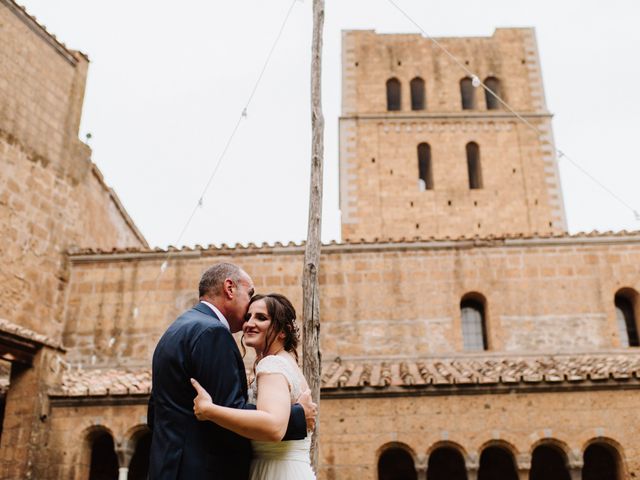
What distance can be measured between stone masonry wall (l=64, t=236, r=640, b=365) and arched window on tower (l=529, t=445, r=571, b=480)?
7.76 feet

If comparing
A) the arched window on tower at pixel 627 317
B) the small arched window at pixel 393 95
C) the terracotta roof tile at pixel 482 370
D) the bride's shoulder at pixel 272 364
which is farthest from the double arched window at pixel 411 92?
the bride's shoulder at pixel 272 364

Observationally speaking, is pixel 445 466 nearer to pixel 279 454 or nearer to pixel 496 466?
pixel 496 466

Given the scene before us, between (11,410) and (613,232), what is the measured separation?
43.7 feet

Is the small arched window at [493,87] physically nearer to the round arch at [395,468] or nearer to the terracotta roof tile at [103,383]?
the round arch at [395,468]

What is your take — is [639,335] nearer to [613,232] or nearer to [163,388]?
[613,232]

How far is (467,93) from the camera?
100ft

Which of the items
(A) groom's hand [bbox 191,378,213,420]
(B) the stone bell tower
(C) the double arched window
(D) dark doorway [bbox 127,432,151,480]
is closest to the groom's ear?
(A) groom's hand [bbox 191,378,213,420]

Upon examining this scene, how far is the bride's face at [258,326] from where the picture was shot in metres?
3.76

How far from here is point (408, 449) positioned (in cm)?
1189

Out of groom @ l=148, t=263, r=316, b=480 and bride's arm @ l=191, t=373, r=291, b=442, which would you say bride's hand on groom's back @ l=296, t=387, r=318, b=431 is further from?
bride's arm @ l=191, t=373, r=291, b=442

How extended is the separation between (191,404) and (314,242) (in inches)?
195

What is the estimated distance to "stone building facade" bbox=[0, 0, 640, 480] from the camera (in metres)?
11.9

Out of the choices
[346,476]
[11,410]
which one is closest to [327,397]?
[346,476]

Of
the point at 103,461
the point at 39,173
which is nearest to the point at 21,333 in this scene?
the point at 103,461
